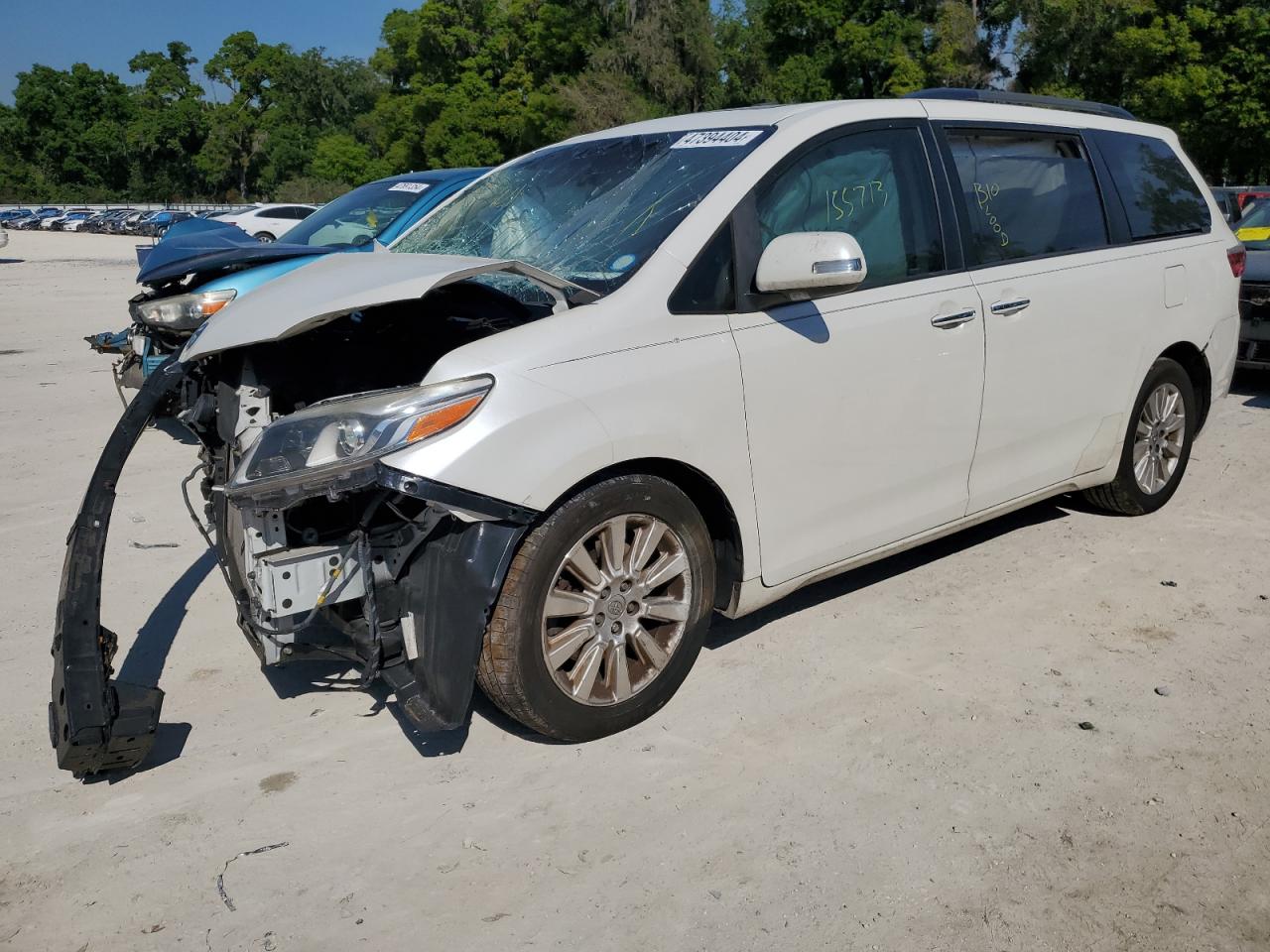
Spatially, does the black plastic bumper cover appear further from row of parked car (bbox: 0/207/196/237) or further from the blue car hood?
row of parked car (bbox: 0/207/196/237)

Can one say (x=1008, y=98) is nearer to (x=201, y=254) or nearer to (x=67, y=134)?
(x=201, y=254)

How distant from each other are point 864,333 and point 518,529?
1518mm

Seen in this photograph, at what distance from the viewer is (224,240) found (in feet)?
22.6

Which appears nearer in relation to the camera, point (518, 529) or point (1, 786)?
point (518, 529)

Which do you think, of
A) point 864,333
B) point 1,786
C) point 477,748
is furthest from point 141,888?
point 864,333

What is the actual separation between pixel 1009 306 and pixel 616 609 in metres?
2.08

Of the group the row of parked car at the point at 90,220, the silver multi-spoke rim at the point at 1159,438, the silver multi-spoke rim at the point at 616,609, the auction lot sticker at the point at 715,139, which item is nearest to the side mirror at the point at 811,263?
the auction lot sticker at the point at 715,139

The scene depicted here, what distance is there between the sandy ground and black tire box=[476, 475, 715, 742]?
12 centimetres

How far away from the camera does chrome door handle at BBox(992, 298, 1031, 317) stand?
438 centimetres

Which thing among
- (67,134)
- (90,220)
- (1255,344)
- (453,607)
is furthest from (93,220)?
(453,607)

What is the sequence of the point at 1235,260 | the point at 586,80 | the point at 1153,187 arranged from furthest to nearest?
the point at 586,80 → the point at 1235,260 → the point at 1153,187

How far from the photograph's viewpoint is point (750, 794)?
3.31 m

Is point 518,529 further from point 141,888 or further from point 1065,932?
point 1065,932

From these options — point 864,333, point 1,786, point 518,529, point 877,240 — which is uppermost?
point 877,240
